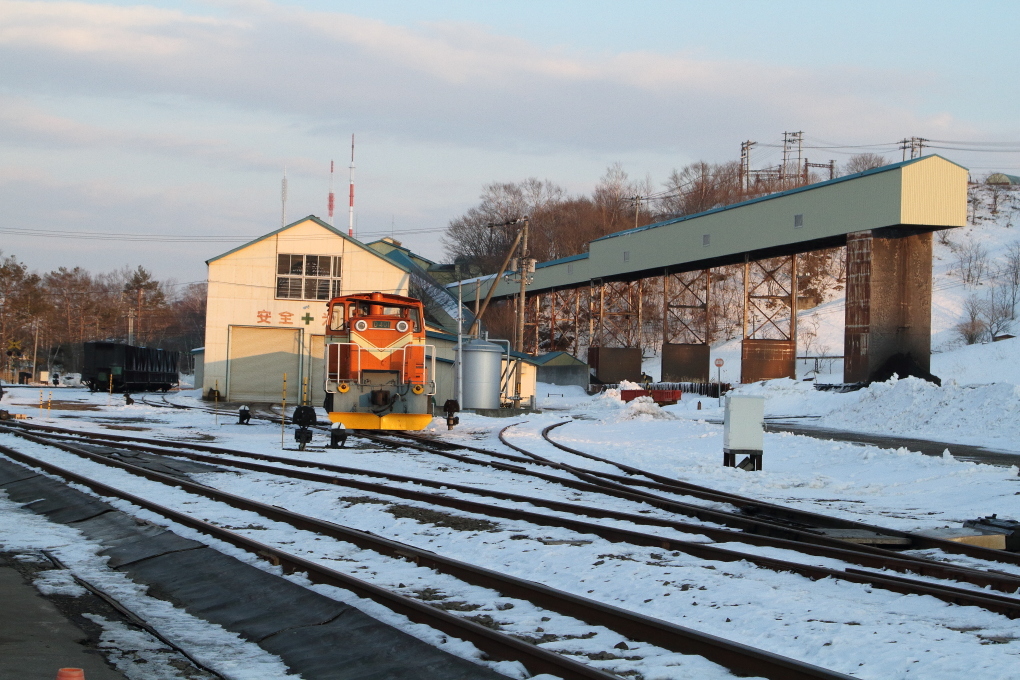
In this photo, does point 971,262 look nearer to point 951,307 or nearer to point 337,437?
point 951,307

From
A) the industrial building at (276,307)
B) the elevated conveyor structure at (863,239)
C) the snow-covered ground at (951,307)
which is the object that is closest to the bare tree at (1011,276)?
A: the snow-covered ground at (951,307)

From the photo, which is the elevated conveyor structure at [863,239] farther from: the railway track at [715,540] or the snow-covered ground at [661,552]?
the railway track at [715,540]

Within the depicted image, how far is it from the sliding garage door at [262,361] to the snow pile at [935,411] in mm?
24208

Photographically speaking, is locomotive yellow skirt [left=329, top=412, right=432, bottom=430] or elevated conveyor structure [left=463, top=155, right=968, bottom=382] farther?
elevated conveyor structure [left=463, top=155, right=968, bottom=382]

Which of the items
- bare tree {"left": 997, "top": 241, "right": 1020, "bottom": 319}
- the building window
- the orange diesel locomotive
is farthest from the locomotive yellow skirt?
bare tree {"left": 997, "top": 241, "right": 1020, "bottom": 319}

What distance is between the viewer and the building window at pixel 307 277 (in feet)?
145

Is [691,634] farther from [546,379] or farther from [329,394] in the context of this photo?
[546,379]

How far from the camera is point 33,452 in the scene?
18.2m

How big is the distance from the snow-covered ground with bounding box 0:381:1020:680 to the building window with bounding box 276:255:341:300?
764 inches

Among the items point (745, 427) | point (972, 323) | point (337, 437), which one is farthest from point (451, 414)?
point (972, 323)

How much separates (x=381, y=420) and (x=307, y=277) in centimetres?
2271

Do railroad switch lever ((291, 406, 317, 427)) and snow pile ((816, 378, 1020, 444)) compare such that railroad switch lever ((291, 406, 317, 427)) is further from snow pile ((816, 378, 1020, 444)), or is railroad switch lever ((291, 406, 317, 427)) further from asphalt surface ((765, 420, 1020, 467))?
snow pile ((816, 378, 1020, 444))

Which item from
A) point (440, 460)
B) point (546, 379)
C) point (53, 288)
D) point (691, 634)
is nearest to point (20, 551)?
point (691, 634)

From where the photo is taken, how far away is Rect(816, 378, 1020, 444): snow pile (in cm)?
2731
